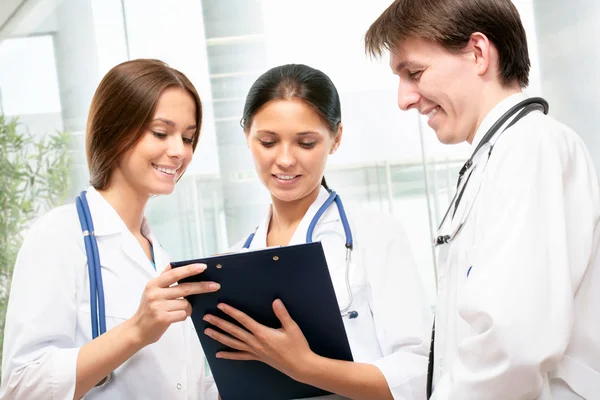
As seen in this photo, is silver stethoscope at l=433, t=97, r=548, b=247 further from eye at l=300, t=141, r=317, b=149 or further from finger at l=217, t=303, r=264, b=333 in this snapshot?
eye at l=300, t=141, r=317, b=149

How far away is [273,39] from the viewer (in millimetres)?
3652

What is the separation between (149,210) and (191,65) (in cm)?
80

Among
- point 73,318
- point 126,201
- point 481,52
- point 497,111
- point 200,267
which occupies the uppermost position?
point 481,52

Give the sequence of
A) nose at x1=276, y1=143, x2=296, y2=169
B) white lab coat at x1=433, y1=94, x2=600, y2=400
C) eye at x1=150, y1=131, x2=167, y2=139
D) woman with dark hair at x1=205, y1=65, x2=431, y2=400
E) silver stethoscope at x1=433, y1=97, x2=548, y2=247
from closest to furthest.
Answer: white lab coat at x1=433, y1=94, x2=600, y2=400, silver stethoscope at x1=433, y1=97, x2=548, y2=247, woman with dark hair at x1=205, y1=65, x2=431, y2=400, eye at x1=150, y1=131, x2=167, y2=139, nose at x1=276, y1=143, x2=296, y2=169

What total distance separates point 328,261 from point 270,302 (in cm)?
37

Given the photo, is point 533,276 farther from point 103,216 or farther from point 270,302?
point 103,216

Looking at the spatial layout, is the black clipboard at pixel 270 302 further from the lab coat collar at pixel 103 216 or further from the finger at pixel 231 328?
the lab coat collar at pixel 103 216

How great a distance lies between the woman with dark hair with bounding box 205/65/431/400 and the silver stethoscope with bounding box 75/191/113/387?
9.8 inches

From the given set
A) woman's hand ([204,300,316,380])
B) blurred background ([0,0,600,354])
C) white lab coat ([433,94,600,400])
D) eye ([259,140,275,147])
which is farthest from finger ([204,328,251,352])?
blurred background ([0,0,600,354])

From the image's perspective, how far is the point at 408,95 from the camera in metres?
1.31

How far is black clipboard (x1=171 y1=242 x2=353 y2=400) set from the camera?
4.23 feet

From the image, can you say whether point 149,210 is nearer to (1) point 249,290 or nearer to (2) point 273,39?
(2) point 273,39

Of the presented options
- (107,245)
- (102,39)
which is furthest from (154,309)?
(102,39)

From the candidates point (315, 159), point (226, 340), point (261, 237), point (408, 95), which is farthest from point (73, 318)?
point (408, 95)
